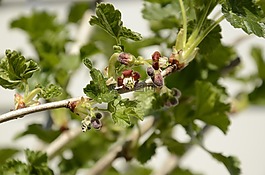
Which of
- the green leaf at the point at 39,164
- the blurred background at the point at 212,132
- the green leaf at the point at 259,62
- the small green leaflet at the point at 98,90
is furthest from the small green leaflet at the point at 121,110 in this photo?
the blurred background at the point at 212,132

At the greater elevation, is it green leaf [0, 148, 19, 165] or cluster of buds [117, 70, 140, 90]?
green leaf [0, 148, 19, 165]

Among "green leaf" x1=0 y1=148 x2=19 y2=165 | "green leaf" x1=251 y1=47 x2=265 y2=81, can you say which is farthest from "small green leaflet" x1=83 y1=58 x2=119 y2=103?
"green leaf" x1=251 y1=47 x2=265 y2=81

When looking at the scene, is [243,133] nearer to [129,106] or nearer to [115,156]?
[115,156]

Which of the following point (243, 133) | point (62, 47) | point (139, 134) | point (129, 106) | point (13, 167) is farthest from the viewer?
point (243, 133)

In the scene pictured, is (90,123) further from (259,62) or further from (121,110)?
(259,62)

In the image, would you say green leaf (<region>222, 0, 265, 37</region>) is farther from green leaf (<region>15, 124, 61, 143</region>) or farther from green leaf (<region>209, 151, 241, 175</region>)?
green leaf (<region>15, 124, 61, 143</region>)

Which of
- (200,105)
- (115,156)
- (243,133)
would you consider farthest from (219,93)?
(243,133)
